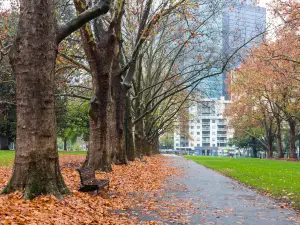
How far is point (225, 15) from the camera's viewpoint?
68.8 feet

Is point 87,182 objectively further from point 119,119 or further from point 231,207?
point 119,119

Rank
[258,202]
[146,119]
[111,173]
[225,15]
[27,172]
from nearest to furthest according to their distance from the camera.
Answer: [27,172]
[258,202]
[111,173]
[225,15]
[146,119]

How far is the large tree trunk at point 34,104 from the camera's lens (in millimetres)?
7992

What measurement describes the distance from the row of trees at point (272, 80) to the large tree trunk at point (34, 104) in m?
15.4

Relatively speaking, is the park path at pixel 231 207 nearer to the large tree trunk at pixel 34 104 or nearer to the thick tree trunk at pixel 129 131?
the large tree trunk at pixel 34 104

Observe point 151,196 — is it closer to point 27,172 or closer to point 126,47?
point 27,172

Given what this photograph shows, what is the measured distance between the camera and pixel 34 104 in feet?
26.4

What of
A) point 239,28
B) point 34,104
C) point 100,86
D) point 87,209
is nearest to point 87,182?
point 87,209

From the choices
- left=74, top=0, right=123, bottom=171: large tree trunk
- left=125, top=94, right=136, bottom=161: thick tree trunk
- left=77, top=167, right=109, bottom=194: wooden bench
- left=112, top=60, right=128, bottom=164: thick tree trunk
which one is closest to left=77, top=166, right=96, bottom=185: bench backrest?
left=77, top=167, right=109, bottom=194: wooden bench

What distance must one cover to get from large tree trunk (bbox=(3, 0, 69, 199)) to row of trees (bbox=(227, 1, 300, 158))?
50.6 ft

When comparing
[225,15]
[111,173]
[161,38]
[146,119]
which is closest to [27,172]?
[111,173]

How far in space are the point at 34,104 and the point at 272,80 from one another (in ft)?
110

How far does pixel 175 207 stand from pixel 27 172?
134 inches

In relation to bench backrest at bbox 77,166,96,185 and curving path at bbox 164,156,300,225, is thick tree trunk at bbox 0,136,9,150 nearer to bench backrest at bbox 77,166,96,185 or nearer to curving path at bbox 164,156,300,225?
curving path at bbox 164,156,300,225
